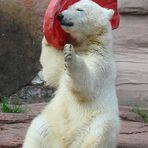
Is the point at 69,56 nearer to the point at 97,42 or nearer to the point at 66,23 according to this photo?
the point at 66,23

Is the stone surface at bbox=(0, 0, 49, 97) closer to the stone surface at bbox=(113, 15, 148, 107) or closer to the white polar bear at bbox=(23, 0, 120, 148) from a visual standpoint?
the stone surface at bbox=(113, 15, 148, 107)

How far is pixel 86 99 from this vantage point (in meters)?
4.29

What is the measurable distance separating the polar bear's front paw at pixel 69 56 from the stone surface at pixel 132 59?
3.55m

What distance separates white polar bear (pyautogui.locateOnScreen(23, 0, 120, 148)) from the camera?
13.8ft

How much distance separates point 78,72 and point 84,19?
1.44ft

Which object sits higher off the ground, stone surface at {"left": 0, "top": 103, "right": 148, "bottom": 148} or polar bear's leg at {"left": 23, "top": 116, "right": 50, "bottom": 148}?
polar bear's leg at {"left": 23, "top": 116, "right": 50, "bottom": 148}

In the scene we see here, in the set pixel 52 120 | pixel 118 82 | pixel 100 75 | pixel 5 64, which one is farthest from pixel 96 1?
pixel 5 64

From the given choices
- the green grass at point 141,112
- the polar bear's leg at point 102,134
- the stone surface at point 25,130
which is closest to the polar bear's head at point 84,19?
the polar bear's leg at point 102,134

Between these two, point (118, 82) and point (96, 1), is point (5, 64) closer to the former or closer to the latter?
point (118, 82)

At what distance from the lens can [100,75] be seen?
168 inches

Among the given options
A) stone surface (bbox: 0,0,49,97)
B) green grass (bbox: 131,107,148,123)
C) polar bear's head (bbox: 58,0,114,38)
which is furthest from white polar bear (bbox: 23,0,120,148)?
stone surface (bbox: 0,0,49,97)

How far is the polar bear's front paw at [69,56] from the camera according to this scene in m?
3.88

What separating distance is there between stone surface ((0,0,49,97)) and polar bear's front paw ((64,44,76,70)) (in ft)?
12.9

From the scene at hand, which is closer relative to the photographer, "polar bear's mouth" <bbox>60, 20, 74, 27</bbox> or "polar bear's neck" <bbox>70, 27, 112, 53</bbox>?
"polar bear's mouth" <bbox>60, 20, 74, 27</bbox>
